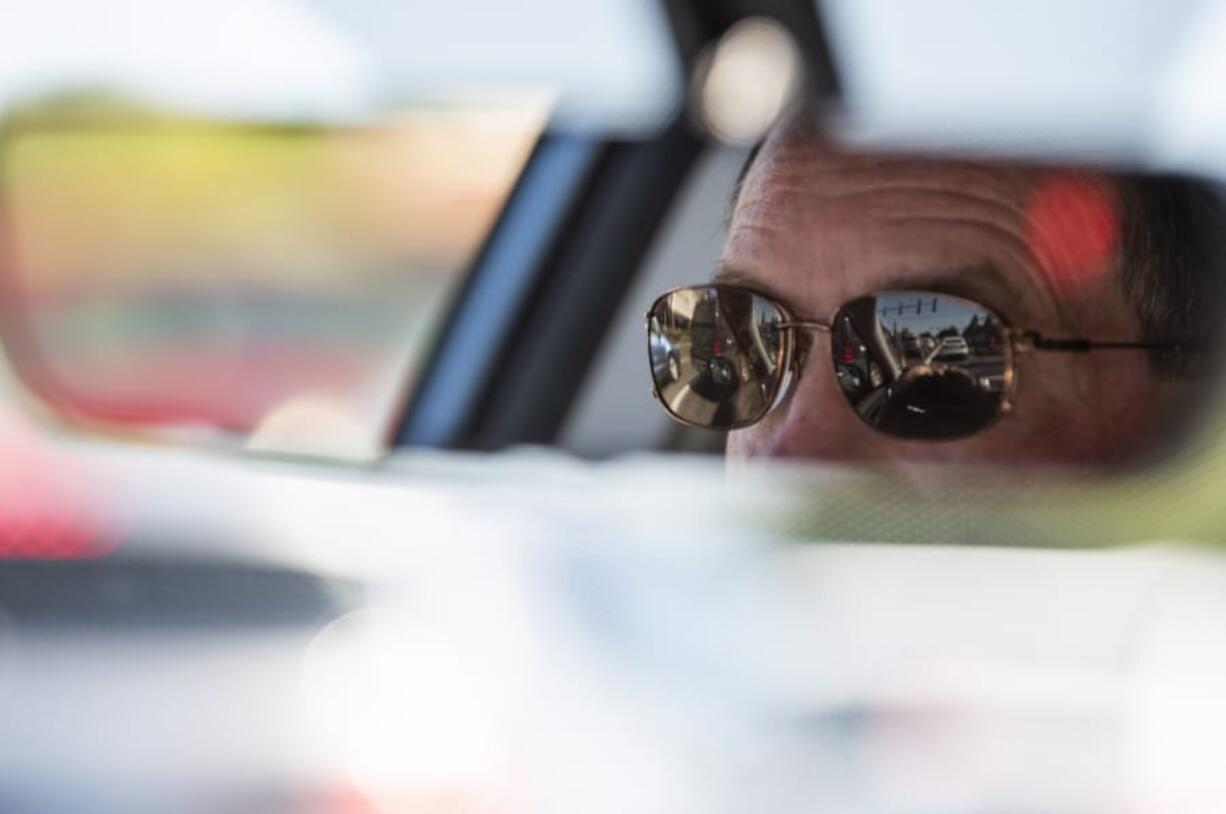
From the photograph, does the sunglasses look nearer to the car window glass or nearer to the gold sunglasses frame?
the gold sunglasses frame

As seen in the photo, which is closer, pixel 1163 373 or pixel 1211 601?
pixel 1163 373

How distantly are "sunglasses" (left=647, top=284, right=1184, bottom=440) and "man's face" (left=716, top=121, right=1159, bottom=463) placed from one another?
21mm

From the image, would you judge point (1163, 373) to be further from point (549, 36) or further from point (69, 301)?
point (69, 301)

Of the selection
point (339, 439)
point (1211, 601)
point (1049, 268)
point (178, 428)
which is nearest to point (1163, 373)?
point (1049, 268)

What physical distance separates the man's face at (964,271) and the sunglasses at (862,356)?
0.07 ft

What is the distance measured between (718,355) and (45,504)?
134 cm

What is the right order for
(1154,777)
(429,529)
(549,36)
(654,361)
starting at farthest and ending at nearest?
(549,36), (429,529), (1154,777), (654,361)

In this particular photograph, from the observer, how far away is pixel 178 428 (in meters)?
2.85

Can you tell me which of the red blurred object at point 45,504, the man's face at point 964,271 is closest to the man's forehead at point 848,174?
the man's face at point 964,271

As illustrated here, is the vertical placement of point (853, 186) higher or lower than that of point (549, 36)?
lower

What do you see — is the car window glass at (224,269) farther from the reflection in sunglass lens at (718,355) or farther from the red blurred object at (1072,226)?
the red blurred object at (1072,226)

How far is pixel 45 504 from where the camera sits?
2691 millimetres

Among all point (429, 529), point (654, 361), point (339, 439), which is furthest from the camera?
point (339, 439)

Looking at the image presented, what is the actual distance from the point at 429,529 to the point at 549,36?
2.80 ft
